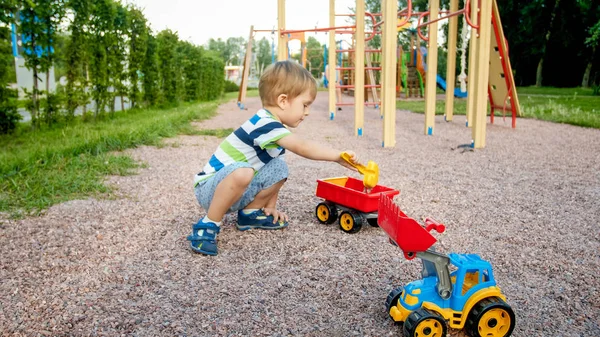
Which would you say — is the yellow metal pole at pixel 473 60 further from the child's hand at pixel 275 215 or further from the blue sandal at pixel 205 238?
the blue sandal at pixel 205 238

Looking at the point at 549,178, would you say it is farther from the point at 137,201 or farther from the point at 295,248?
the point at 137,201

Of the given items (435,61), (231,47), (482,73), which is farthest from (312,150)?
(231,47)

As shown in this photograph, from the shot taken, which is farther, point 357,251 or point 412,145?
point 412,145

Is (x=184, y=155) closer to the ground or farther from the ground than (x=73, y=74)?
closer to the ground

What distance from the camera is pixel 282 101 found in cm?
256

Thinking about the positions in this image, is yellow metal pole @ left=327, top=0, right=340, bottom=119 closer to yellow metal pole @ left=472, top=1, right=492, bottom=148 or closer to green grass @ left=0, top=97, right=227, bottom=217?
yellow metal pole @ left=472, top=1, right=492, bottom=148

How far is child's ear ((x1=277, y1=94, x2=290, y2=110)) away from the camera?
2.54 m

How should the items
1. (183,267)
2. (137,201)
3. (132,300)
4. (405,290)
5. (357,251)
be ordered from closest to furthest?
(405,290), (132,300), (183,267), (357,251), (137,201)

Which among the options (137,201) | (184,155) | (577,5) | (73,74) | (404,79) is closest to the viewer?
(137,201)

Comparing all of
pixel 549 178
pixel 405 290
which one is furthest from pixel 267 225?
pixel 549 178

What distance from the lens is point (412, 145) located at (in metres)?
6.28

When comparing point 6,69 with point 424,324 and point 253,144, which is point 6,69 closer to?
point 253,144

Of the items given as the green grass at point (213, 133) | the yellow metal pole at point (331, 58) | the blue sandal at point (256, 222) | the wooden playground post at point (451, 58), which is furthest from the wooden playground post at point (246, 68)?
the blue sandal at point (256, 222)

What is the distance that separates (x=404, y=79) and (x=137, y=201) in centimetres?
1671
